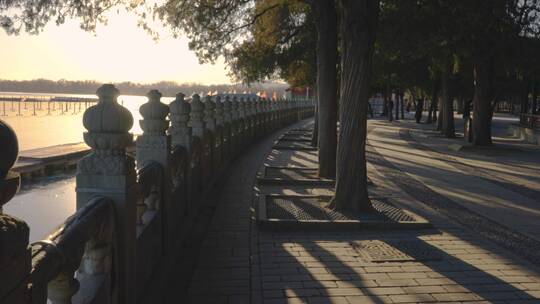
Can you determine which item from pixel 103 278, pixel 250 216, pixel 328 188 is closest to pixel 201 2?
pixel 328 188

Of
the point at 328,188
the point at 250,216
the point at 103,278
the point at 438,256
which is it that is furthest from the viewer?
the point at 328,188

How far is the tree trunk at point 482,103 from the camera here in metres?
21.0

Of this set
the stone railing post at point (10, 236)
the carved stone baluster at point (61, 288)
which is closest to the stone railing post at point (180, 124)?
the carved stone baluster at point (61, 288)

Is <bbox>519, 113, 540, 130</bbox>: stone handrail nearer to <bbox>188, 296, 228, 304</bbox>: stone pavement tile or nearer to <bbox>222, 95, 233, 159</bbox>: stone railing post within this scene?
<bbox>222, 95, 233, 159</bbox>: stone railing post

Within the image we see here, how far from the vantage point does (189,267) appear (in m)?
6.48

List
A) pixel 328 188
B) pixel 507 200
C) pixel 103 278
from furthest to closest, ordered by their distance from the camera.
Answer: pixel 328 188 → pixel 507 200 → pixel 103 278

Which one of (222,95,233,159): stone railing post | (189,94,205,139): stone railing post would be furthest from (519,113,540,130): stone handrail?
(189,94,205,139): stone railing post

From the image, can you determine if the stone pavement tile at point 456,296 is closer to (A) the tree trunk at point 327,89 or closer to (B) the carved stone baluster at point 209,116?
(A) the tree trunk at point 327,89

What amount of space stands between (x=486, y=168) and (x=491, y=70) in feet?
20.6

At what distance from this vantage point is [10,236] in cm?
195

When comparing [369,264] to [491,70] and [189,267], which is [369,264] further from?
[491,70]

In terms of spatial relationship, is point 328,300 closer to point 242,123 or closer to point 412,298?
point 412,298

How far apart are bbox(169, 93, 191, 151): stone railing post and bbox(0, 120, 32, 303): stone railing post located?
6.16 metres

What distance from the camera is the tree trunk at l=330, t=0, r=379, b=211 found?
866cm
